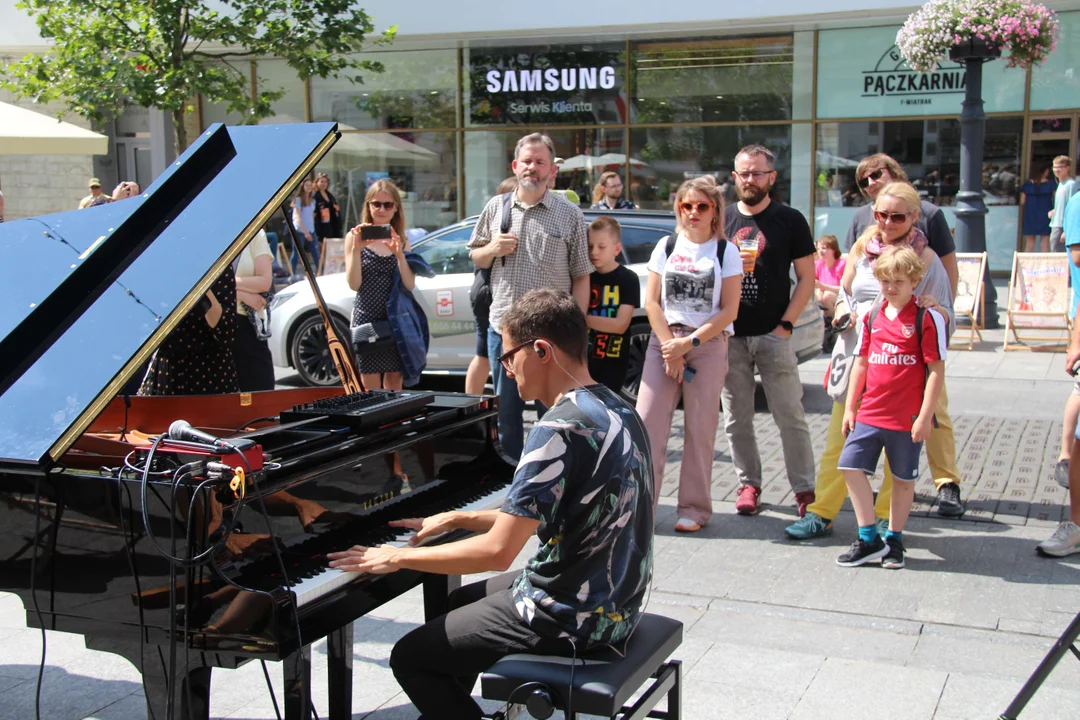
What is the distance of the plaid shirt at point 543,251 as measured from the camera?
609 centimetres

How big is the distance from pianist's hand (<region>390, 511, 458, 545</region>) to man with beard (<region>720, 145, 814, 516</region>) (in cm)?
299

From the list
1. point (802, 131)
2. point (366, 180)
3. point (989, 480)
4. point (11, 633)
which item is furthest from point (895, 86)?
point (11, 633)

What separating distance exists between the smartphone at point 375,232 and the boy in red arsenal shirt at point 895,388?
281 centimetres

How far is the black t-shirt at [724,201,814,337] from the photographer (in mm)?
5926

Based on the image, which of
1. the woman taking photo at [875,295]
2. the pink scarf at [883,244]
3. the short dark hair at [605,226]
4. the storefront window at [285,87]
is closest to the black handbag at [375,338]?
the short dark hair at [605,226]

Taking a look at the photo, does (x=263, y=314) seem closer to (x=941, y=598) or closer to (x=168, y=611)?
(x=168, y=611)

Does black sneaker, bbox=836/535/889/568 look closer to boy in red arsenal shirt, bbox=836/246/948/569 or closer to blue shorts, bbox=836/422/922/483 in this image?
boy in red arsenal shirt, bbox=836/246/948/569

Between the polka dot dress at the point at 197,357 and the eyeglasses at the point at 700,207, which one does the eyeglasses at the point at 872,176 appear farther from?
the polka dot dress at the point at 197,357

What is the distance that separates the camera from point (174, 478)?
8.92 feet

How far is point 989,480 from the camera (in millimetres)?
6762

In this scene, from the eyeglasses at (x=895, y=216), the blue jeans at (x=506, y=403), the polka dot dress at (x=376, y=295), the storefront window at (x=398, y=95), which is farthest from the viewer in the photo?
the storefront window at (x=398, y=95)

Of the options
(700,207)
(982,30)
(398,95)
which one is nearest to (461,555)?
(700,207)

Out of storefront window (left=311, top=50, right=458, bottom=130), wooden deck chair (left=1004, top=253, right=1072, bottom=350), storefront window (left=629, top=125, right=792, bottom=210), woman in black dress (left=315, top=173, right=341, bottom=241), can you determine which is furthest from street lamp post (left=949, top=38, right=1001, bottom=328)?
woman in black dress (left=315, top=173, right=341, bottom=241)

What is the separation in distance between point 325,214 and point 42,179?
6.43m
